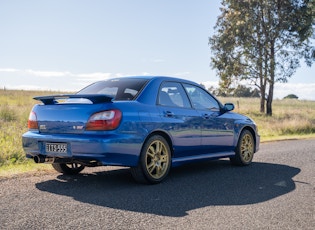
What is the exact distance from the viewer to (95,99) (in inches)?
216

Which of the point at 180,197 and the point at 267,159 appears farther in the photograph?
the point at 267,159

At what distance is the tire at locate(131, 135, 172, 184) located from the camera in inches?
225

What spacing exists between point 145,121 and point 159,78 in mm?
995

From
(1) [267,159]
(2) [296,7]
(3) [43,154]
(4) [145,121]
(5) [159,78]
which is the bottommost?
(1) [267,159]

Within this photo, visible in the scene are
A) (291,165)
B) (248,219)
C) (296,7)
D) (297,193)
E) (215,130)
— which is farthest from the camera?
(296,7)

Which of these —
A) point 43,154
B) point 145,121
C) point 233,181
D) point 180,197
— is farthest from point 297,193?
point 43,154

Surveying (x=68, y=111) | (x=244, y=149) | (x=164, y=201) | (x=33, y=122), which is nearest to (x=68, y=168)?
(x=33, y=122)

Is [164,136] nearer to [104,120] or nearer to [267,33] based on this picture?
[104,120]

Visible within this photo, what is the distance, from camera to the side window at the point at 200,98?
23.1 ft

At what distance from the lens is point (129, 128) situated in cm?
550

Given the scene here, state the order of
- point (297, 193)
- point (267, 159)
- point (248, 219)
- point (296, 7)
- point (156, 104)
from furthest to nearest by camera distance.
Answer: point (296, 7) < point (267, 159) < point (156, 104) < point (297, 193) < point (248, 219)

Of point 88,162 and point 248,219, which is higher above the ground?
point 88,162

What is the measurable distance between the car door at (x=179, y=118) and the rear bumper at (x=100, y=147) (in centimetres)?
72

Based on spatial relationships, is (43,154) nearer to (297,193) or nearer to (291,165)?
(297,193)
